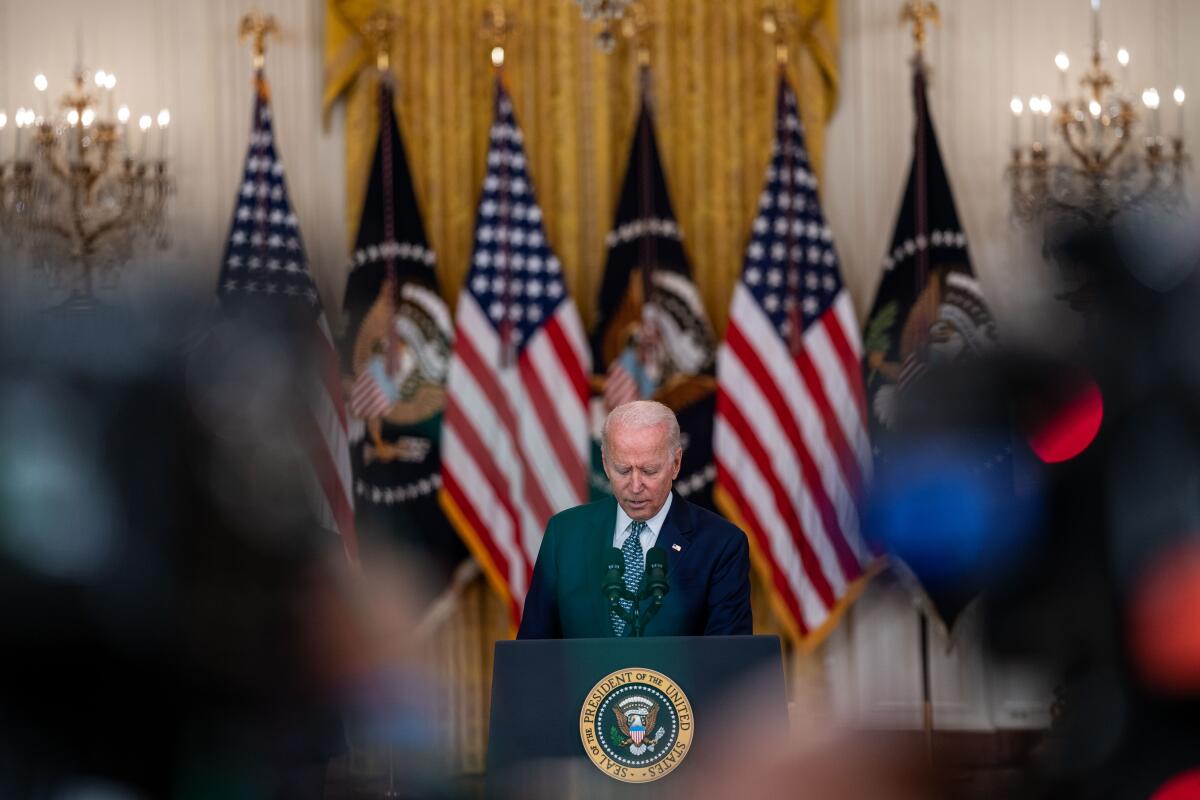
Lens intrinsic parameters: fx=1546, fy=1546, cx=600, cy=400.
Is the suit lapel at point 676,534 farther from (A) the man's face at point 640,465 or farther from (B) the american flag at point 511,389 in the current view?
(B) the american flag at point 511,389

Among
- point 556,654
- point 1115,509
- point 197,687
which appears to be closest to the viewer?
point 197,687

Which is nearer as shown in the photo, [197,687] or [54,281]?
[197,687]

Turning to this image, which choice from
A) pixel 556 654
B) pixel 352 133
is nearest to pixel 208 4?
pixel 352 133

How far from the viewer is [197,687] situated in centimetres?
230

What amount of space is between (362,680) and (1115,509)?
4484 millimetres

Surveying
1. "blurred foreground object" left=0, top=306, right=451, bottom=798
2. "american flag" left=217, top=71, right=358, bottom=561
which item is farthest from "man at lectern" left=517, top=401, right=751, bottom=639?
"american flag" left=217, top=71, right=358, bottom=561

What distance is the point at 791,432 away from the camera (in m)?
7.88

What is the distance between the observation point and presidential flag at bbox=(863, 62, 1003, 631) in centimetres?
777

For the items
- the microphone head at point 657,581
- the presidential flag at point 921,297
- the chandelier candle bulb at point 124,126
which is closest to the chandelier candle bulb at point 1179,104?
the presidential flag at point 921,297

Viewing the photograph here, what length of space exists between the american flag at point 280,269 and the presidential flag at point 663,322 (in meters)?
1.32

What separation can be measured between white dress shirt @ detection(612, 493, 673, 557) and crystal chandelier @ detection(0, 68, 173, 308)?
15.2 feet

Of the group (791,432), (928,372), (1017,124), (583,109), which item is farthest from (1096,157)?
(583,109)

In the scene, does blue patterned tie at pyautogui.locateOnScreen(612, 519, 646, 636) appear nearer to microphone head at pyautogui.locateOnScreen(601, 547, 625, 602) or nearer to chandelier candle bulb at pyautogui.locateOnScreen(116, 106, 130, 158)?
microphone head at pyautogui.locateOnScreen(601, 547, 625, 602)

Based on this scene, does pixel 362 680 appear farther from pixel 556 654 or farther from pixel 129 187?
pixel 556 654
